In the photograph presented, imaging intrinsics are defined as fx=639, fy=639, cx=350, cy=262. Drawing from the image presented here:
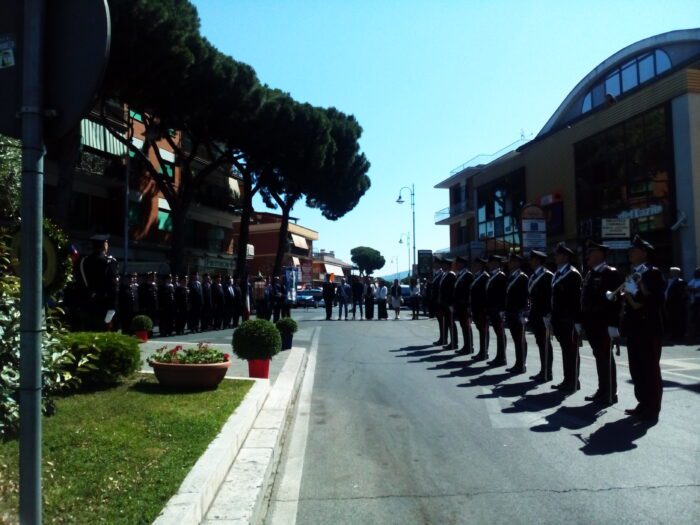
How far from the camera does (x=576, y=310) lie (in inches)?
334

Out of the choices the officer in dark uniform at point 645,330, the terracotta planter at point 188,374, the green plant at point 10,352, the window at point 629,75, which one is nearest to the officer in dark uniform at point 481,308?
the officer in dark uniform at point 645,330

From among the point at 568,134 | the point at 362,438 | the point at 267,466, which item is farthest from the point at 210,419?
the point at 568,134

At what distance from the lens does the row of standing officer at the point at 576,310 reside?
6844 mm

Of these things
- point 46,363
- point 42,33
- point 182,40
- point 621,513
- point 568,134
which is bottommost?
point 621,513

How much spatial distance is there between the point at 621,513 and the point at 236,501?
254 centimetres

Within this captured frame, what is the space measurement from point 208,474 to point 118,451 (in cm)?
95

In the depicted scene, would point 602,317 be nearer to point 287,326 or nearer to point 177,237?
point 287,326

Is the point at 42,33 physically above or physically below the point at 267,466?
above

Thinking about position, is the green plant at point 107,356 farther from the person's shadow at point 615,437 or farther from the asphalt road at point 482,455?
the person's shadow at point 615,437

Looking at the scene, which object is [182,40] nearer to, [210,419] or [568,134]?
[568,134]

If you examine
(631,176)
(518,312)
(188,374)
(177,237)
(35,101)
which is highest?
(631,176)

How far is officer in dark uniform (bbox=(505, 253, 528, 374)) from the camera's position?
10422mm

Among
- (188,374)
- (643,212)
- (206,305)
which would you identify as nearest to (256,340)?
(188,374)

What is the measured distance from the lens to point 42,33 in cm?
270
